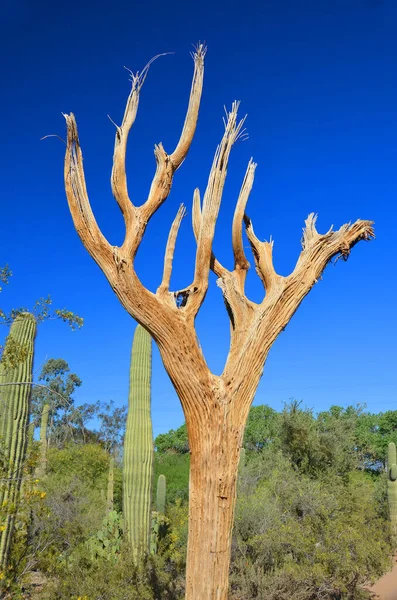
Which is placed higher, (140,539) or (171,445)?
(171,445)

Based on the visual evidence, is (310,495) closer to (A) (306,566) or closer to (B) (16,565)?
(A) (306,566)

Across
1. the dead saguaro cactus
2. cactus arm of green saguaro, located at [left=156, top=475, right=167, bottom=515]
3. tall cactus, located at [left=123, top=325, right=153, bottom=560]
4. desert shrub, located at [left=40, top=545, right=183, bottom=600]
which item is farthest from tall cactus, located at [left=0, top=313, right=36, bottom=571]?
cactus arm of green saguaro, located at [left=156, top=475, right=167, bottom=515]

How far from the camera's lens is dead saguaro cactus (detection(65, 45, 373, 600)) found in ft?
13.8

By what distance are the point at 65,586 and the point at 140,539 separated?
88.5 inches

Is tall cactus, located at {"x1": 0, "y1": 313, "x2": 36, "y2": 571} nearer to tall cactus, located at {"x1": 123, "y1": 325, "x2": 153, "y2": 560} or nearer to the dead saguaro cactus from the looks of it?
tall cactus, located at {"x1": 123, "y1": 325, "x2": 153, "y2": 560}

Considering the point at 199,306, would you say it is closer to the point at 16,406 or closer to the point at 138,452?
the point at 16,406

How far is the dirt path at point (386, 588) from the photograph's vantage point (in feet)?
40.6

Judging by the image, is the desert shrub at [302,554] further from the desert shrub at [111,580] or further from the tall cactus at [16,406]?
the tall cactus at [16,406]

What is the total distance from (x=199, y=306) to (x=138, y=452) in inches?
234

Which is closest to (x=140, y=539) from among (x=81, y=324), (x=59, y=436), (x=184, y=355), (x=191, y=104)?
(x=81, y=324)

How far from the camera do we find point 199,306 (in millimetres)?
4734

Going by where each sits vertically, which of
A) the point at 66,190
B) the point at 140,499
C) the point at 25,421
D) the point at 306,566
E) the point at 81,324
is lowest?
the point at 306,566

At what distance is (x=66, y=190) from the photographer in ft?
15.5

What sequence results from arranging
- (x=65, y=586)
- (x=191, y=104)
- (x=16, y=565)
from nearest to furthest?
(x=191, y=104)
(x=16, y=565)
(x=65, y=586)
